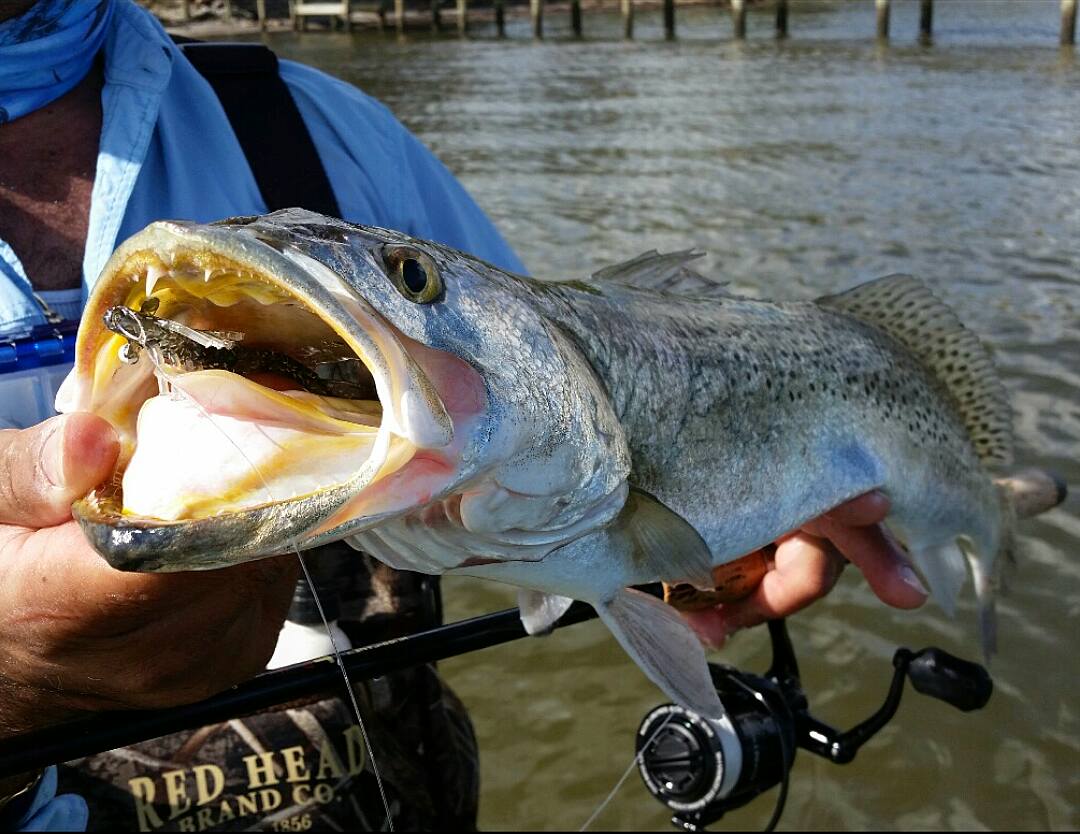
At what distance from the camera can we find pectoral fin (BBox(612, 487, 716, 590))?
6.44 ft

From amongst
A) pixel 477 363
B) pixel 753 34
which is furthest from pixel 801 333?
pixel 753 34

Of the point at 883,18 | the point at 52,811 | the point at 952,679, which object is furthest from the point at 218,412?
the point at 883,18

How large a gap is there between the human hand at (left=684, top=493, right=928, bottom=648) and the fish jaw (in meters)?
1.87

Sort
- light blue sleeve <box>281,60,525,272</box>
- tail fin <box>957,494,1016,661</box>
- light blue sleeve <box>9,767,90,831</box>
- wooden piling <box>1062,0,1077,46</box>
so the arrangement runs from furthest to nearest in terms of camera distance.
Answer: wooden piling <box>1062,0,1077,46</box> < tail fin <box>957,494,1016,661</box> < light blue sleeve <box>281,60,525,272</box> < light blue sleeve <box>9,767,90,831</box>

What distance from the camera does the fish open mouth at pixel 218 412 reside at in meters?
1.25

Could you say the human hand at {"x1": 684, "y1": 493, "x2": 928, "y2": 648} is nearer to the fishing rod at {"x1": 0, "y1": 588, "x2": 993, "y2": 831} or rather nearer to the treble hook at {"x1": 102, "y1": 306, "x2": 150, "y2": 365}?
→ the fishing rod at {"x1": 0, "y1": 588, "x2": 993, "y2": 831}

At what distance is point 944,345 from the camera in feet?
10.2

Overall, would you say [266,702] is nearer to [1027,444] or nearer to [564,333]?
[564,333]

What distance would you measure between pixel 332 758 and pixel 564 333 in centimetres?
150

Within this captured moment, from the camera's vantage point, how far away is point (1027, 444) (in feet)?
24.8

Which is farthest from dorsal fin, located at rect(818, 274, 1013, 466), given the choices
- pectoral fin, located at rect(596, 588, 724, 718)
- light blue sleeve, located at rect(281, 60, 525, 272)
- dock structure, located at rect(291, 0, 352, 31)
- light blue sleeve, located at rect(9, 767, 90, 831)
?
dock structure, located at rect(291, 0, 352, 31)

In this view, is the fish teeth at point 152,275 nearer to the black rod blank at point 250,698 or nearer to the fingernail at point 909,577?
the black rod blank at point 250,698

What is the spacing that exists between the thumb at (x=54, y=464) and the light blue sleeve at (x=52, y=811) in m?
1.27

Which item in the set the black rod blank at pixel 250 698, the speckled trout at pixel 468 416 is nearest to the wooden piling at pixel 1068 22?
the speckled trout at pixel 468 416
